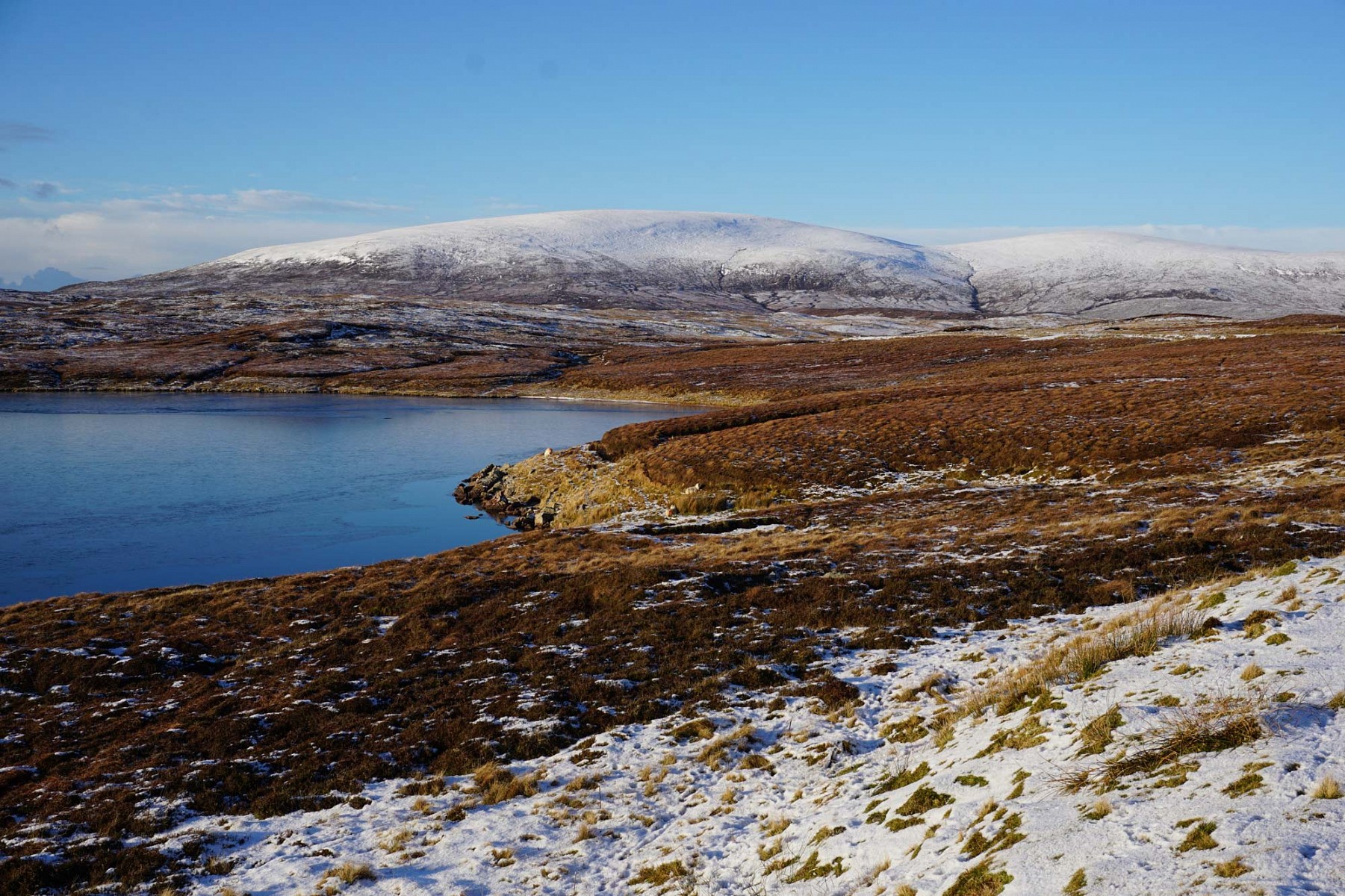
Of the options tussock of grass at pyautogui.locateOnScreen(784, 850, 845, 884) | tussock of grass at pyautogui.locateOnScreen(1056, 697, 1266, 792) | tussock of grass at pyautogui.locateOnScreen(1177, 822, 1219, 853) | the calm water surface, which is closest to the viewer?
tussock of grass at pyautogui.locateOnScreen(1177, 822, 1219, 853)

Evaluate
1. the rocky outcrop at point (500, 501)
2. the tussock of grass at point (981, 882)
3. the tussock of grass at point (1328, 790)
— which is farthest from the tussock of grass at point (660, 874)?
the rocky outcrop at point (500, 501)

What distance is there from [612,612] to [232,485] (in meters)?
34.2

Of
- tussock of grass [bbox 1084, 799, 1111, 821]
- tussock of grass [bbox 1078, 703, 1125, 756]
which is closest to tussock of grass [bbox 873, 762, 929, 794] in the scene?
tussock of grass [bbox 1078, 703, 1125, 756]

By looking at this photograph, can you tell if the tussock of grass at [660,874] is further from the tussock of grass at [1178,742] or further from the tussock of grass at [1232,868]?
the tussock of grass at [1232,868]

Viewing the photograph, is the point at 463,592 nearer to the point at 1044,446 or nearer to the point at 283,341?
the point at 1044,446

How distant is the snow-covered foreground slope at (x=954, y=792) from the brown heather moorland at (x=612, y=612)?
1.13 m

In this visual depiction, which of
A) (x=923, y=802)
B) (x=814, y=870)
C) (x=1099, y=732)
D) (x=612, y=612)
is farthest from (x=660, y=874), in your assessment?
(x=612, y=612)

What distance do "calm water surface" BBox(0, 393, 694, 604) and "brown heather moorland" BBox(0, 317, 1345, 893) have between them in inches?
301

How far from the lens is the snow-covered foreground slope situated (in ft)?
22.0

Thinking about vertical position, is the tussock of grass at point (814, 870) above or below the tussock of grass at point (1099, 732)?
below

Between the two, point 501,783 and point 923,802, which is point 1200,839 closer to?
point 923,802

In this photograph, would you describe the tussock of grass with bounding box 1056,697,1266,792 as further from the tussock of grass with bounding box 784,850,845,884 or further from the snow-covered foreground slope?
the tussock of grass with bounding box 784,850,845,884

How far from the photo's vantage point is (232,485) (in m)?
44.4

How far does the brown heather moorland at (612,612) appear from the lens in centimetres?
1272
